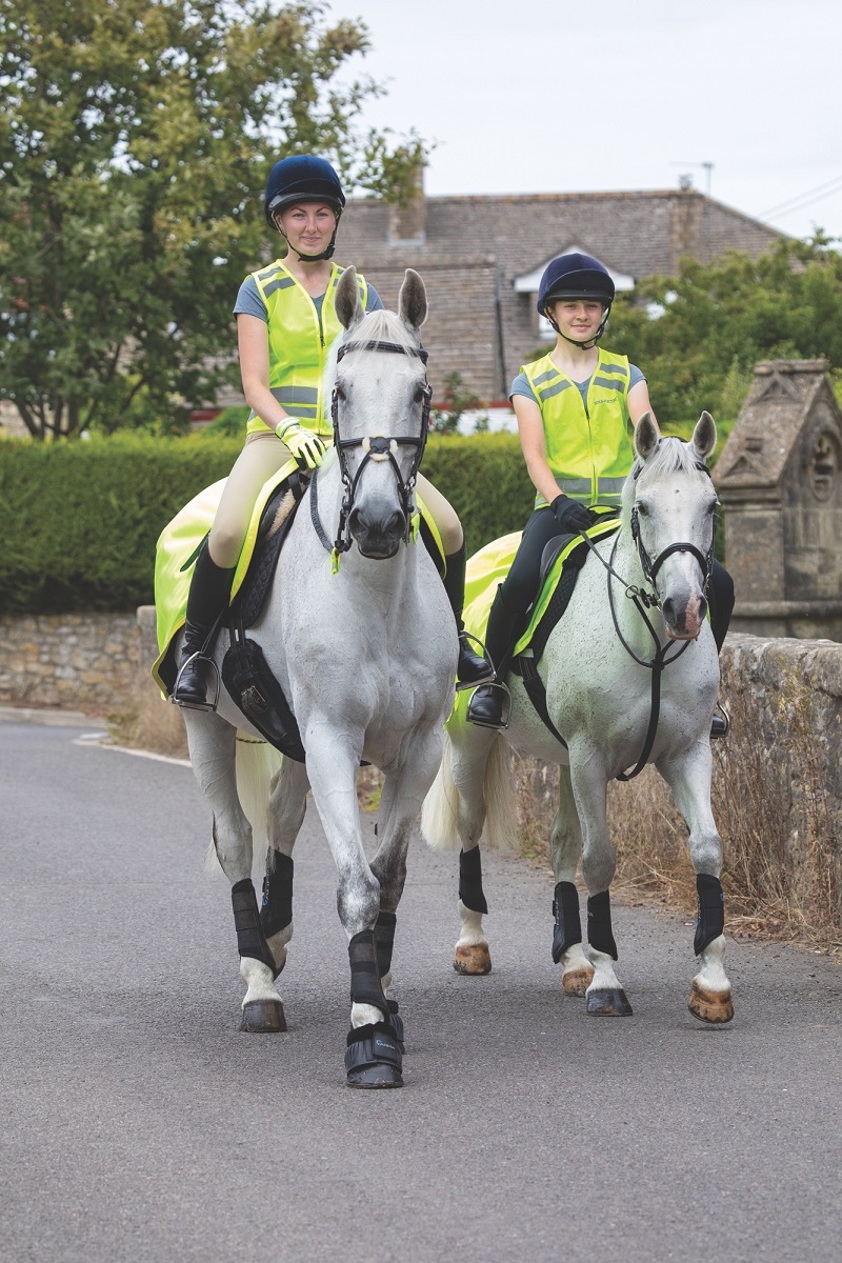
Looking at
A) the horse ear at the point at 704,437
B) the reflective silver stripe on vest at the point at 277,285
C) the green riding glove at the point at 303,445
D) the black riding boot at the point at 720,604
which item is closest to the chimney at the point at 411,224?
the black riding boot at the point at 720,604

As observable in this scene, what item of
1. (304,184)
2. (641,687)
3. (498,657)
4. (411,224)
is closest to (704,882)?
(641,687)

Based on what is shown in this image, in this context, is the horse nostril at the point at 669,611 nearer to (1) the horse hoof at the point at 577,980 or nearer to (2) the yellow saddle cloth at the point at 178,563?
Result: (1) the horse hoof at the point at 577,980

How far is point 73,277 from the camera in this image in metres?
26.4

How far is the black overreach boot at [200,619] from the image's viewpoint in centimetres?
700

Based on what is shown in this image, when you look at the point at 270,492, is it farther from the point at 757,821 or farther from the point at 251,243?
the point at 251,243

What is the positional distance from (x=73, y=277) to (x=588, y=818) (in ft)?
67.8

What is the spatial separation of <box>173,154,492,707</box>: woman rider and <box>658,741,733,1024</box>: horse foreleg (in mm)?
834

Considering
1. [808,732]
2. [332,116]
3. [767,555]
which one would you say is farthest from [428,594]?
[332,116]

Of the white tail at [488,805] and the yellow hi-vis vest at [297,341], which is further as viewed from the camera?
the white tail at [488,805]

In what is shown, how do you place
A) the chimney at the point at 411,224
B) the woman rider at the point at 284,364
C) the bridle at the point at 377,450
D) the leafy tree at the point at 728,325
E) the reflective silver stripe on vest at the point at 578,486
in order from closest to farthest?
the bridle at the point at 377,450
the woman rider at the point at 284,364
the reflective silver stripe on vest at the point at 578,486
the leafy tree at the point at 728,325
the chimney at the point at 411,224

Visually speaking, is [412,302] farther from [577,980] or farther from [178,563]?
[577,980]

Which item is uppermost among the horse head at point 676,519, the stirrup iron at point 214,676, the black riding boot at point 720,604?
the horse head at point 676,519

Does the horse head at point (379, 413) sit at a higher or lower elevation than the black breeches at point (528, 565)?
higher

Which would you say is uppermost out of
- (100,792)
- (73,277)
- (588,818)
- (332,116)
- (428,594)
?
(332,116)
